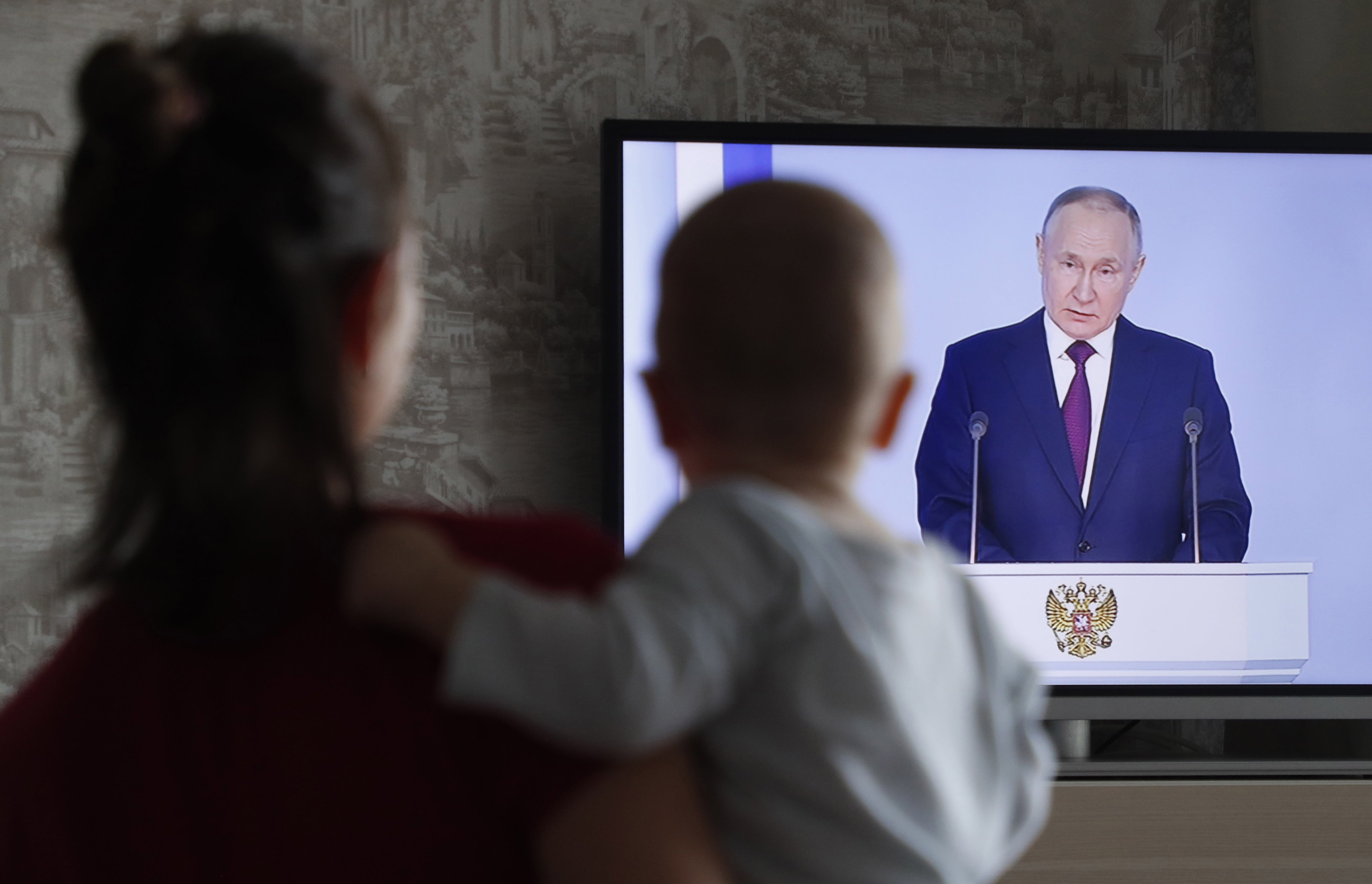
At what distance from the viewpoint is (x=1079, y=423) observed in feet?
6.17

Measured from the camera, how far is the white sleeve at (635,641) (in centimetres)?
50

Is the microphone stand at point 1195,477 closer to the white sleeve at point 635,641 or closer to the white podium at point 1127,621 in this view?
the white podium at point 1127,621

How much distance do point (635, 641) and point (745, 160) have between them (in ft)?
4.88

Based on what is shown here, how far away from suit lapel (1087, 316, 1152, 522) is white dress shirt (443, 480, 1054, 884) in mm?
1292

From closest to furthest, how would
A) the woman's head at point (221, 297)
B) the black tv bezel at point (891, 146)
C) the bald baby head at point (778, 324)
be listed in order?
the woman's head at point (221, 297) < the bald baby head at point (778, 324) < the black tv bezel at point (891, 146)

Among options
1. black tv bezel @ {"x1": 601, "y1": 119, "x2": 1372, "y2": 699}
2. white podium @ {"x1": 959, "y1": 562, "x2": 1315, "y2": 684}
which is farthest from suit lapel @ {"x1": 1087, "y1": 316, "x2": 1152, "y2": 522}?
black tv bezel @ {"x1": 601, "y1": 119, "x2": 1372, "y2": 699}

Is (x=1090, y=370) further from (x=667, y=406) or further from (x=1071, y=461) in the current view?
(x=667, y=406)

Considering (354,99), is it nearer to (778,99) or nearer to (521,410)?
(521,410)

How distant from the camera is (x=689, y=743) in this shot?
61 centimetres

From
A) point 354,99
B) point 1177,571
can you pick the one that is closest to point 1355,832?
point 1177,571

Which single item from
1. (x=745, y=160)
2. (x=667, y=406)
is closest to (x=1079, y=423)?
(x=745, y=160)

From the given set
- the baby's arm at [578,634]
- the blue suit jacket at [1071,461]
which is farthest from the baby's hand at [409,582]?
the blue suit jacket at [1071,461]

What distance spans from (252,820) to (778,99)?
1848 mm

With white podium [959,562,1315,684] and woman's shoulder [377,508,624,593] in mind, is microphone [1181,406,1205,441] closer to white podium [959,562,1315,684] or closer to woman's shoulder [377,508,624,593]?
white podium [959,562,1315,684]
